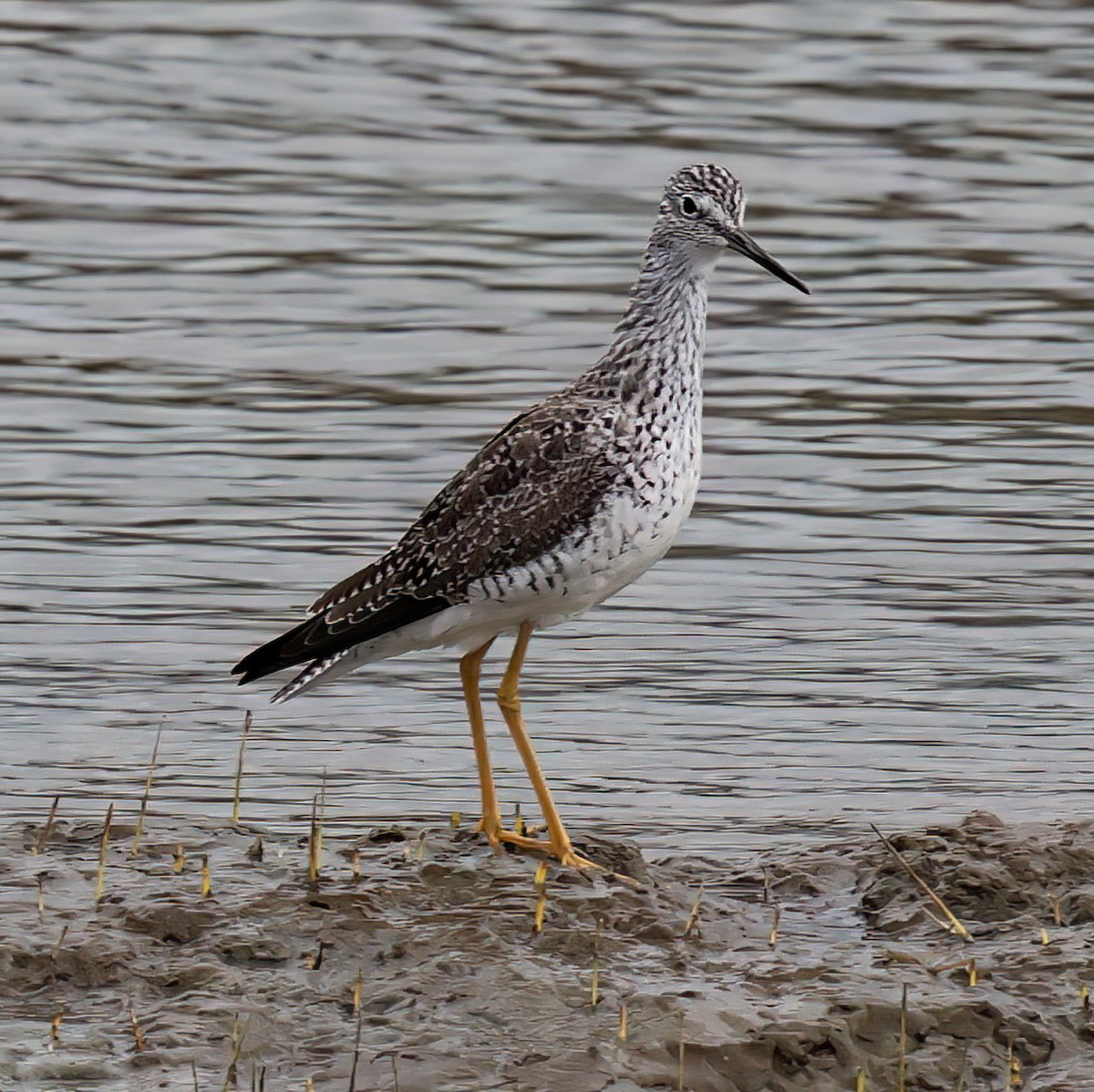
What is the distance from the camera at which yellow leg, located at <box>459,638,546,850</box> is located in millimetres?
8984

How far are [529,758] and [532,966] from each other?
1574 mm

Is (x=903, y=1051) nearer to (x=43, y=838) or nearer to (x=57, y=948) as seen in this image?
(x=57, y=948)

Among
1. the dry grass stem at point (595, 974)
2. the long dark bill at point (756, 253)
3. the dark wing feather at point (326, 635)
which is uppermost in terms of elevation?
the long dark bill at point (756, 253)

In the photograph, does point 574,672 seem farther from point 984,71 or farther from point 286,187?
point 984,71

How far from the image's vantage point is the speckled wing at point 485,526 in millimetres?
8750

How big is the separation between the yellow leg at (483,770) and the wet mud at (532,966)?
0.31ft

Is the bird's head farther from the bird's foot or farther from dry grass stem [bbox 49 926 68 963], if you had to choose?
dry grass stem [bbox 49 926 68 963]

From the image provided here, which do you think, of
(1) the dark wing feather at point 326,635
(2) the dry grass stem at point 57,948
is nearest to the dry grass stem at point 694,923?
(1) the dark wing feather at point 326,635

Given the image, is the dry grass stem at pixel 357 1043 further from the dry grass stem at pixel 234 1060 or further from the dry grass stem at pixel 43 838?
the dry grass stem at pixel 43 838

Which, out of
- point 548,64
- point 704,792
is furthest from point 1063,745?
point 548,64

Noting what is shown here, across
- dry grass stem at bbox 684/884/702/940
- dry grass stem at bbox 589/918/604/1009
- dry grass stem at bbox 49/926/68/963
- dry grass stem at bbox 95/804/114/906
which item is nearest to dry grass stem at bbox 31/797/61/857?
dry grass stem at bbox 95/804/114/906

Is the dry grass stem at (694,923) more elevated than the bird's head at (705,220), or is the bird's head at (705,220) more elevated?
the bird's head at (705,220)

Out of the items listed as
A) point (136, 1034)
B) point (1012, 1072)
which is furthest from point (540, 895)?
point (1012, 1072)

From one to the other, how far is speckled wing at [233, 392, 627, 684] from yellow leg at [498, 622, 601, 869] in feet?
1.32
